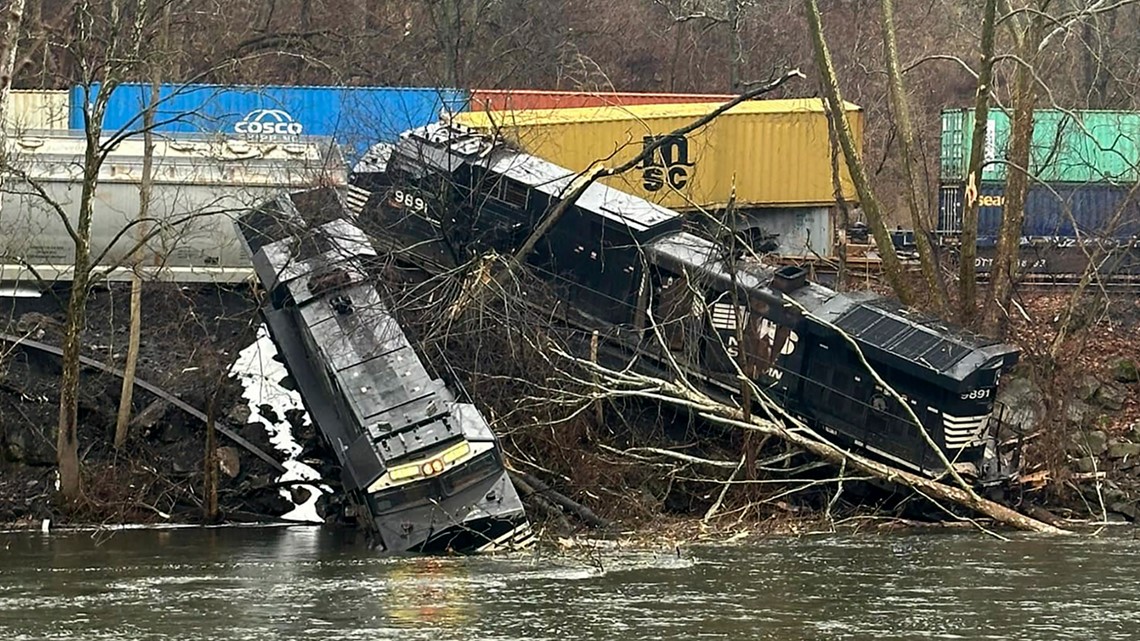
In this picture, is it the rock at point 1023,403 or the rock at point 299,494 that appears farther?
the rock at point 1023,403

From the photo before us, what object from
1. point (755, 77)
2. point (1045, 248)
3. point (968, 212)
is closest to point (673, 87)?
point (755, 77)

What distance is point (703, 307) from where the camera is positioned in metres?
19.9

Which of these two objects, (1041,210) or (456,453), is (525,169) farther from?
(1041,210)

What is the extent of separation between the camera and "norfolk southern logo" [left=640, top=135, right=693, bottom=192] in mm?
28844

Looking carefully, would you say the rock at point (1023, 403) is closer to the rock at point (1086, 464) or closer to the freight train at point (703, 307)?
the freight train at point (703, 307)

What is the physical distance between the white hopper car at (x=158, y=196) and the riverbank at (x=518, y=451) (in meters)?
1.29

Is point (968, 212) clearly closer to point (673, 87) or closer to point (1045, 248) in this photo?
point (1045, 248)

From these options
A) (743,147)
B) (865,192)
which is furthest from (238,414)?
(743,147)

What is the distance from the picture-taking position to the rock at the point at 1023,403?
2191 centimetres

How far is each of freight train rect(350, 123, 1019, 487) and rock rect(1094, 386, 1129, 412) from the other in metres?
2.91

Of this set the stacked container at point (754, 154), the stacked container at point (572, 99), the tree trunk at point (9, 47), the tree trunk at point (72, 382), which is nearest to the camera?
the tree trunk at point (9, 47)

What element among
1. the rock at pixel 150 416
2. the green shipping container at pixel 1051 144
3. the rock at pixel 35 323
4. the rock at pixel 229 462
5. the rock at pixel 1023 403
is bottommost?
the rock at pixel 229 462

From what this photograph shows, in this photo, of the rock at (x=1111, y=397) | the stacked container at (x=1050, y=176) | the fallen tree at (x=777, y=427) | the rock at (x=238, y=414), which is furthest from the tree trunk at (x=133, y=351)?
the stacked container at (x=1050, y=176)

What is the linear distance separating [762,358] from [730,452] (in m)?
1.41
